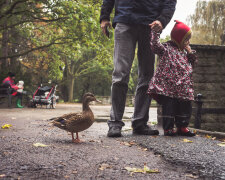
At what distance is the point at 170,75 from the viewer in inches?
137

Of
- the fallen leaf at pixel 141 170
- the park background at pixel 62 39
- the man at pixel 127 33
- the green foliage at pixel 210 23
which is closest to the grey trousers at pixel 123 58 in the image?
the man at pixel 127 33

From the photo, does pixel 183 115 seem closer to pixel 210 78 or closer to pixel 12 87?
pixel 210 78

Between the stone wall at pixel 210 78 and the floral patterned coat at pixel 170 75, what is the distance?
231 cm

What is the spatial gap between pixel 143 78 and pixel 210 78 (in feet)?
8.23

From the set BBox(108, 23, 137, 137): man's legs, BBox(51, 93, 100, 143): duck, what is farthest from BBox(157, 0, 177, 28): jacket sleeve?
BBox(51, 93, 100, 143): duck

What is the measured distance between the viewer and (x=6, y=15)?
11742mm

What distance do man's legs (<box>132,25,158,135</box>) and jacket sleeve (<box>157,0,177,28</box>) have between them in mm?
272

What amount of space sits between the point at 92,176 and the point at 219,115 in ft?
15.6

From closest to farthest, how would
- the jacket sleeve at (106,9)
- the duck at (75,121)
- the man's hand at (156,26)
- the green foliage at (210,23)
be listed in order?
the duck at (75,121)
the man's hand at (156,26)
the jacket sleeve at (106,9)
the green foliage at (210,23)

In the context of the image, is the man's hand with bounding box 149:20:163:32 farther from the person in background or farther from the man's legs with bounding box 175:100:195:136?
the person in background

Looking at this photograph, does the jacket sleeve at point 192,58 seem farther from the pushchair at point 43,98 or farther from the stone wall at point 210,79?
the pushchair at point 43,98

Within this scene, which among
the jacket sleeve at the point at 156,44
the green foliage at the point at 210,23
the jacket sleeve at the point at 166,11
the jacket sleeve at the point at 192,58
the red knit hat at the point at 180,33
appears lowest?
the jacket sleeve at the point at 192,58

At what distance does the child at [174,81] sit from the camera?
3.46 meters

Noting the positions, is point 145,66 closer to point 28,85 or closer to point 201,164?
point 201,164
